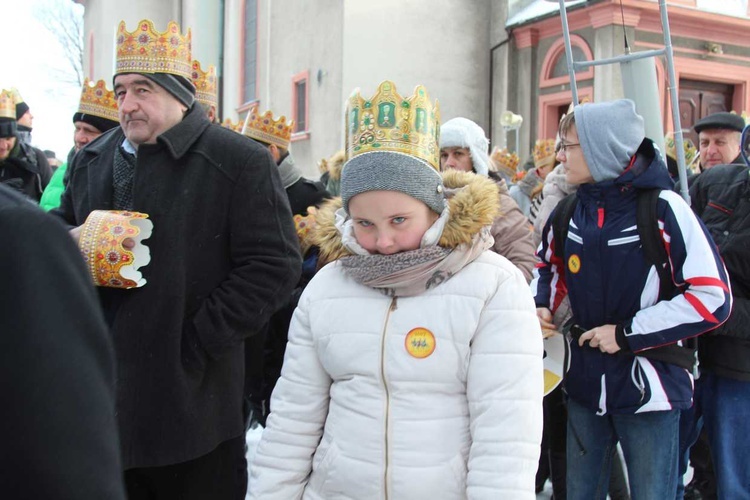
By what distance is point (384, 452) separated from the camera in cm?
198

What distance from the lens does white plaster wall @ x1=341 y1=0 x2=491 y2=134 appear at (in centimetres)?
1465

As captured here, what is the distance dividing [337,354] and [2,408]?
4.11ft

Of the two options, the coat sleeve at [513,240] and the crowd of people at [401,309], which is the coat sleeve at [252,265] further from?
the coat sleeve at [513,240]

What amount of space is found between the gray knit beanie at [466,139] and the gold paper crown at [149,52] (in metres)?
1.42

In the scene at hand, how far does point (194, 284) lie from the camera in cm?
256

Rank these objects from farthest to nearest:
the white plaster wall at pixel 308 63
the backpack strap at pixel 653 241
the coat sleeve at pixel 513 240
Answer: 1. the white plaster wall at pixel 308 63
2. the coat sleeve at pixel 513 240
3. the backpack strap at pixel 653 241

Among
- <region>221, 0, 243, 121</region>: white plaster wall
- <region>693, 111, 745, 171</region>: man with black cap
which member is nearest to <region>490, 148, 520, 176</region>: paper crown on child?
<region>693, 111, 745, 171</region>: man with black cap

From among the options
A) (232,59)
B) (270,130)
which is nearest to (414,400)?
(270,130)

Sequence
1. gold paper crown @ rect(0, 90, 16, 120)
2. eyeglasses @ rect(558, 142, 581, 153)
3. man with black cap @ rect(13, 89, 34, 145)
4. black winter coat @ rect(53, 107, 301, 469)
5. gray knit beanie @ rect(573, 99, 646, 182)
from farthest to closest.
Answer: man with black cap @ rect(13, 89, 34, 145), gold paper crown @ rect(0, 90, 16, 120), eyeglasses @ rect(558, 142, 581, 153), gray knit beanie @ rect(573, 99, 646, 182), black winter coat @ rect(53, 107, 301, 469)

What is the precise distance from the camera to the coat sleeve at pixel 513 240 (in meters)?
3.38

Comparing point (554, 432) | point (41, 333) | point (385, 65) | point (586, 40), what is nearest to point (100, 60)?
point (385, 65)

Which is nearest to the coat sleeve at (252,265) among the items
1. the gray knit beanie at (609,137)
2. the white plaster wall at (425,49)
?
the gray knit beanie at (609,137)

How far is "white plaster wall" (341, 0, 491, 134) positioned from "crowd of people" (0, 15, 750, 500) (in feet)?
37.3

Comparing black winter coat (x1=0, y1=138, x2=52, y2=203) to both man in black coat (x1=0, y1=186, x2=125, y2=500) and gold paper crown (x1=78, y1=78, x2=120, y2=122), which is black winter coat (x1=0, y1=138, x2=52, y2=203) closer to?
gold paper crown (x1=78, y1=78, x2=120, y2=122)
